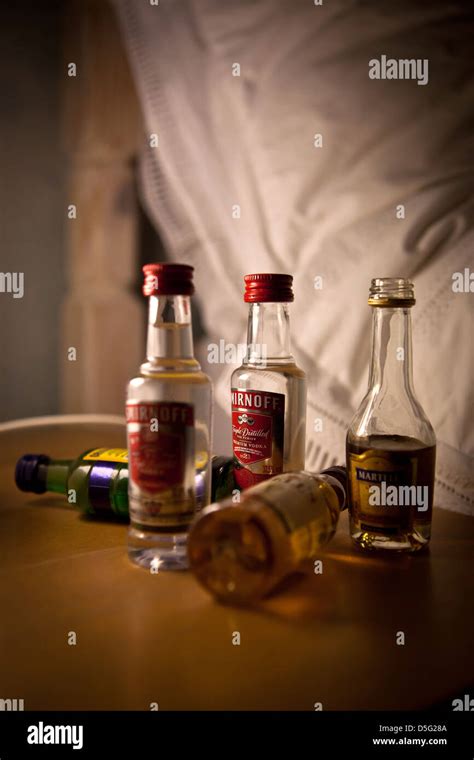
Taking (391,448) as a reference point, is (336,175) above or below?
above

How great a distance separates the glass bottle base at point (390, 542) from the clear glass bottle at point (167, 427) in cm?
18

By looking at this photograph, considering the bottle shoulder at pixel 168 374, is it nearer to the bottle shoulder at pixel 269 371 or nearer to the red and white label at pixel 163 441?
the red and white label at pixel 163 441

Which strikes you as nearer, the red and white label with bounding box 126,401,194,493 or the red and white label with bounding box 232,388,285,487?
the red and white label with bounding box 126,401,194,493

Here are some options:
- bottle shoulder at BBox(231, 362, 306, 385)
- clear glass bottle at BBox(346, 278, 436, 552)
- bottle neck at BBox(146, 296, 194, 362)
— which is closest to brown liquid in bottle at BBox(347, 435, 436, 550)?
clear glass bottle at BBox(346, 278, 436, 552)

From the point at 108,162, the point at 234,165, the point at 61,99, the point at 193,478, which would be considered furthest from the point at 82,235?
the point at 193,478

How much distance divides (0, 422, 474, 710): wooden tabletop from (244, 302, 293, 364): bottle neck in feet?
0.73

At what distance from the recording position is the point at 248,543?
518mm

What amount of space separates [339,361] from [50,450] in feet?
1.77

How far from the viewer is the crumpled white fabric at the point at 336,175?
0.78 m

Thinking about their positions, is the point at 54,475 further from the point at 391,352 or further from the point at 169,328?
the point at 391,352

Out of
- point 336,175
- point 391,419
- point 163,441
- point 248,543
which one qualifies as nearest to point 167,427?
point 163,441

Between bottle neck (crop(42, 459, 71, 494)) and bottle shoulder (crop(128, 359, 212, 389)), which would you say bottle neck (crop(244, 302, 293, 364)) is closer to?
bottle shoulder (crop(128, 359, 212, 389))

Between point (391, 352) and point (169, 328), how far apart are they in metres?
0.24

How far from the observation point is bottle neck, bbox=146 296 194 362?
59 centimetres
